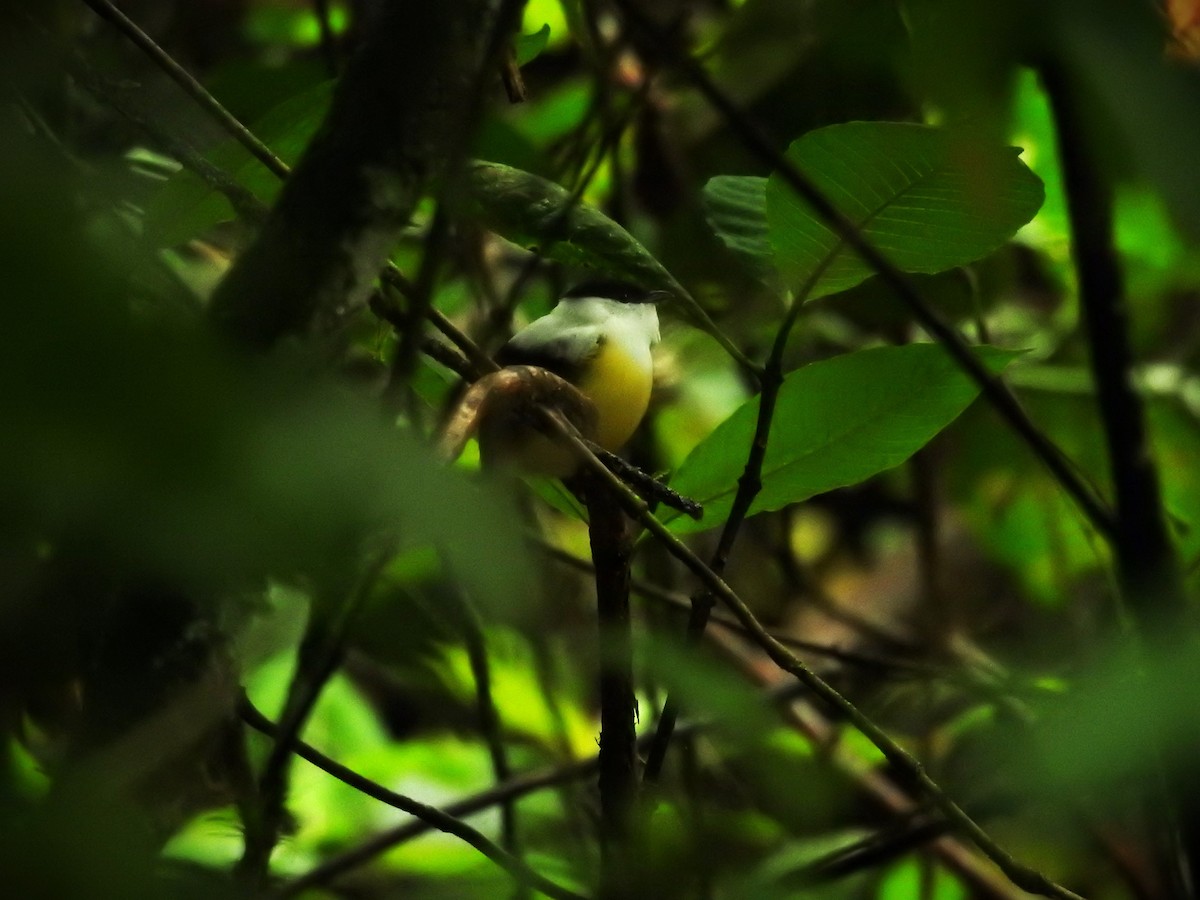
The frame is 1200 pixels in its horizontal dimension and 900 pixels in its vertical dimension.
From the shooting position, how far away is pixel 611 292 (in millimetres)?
1893

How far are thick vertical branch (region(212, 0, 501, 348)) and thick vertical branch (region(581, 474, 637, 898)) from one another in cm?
30

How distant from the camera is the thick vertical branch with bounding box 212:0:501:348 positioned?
63 centimetres

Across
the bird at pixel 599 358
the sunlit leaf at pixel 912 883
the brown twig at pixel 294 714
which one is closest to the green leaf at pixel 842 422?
the bird at pixel 599 358

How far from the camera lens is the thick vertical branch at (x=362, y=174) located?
63cm

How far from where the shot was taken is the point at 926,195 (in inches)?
36.2

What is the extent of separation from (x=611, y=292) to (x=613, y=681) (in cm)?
101

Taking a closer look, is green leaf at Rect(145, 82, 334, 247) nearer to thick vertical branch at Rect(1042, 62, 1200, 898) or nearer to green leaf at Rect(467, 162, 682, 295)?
green leaf at Rect(467, 162, 682, 295)

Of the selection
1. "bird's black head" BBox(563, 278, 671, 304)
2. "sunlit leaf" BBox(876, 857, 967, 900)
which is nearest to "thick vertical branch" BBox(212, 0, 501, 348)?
"bird's black head" BBox(563, 278, 671, 304)

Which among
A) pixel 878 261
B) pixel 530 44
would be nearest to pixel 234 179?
pixel 530 44

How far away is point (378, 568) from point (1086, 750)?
283 mm

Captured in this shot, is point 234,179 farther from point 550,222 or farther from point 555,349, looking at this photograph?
point 555,349

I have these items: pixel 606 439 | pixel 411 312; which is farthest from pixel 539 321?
pixel 411 312

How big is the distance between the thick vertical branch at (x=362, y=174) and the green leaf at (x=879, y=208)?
309 mm

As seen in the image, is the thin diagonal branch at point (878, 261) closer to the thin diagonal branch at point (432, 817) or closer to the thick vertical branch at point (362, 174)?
the thick vertical branch at point (362, 174)
